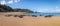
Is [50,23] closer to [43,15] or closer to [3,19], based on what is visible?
[43,15]

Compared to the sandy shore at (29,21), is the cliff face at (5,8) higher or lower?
higher

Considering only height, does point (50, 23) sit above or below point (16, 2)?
below

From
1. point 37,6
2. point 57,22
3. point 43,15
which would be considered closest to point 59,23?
point 57,22

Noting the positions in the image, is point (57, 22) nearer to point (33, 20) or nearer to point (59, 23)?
point (59, 23)

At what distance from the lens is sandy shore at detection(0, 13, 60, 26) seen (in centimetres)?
118

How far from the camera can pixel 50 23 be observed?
3.88 feet

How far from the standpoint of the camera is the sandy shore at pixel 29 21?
3.86 ft

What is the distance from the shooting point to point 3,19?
1.18 meters

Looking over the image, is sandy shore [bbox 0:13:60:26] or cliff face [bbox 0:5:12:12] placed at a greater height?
cliff face [bbox 0:5:12:12]

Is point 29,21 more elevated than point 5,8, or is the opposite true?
point 5,8

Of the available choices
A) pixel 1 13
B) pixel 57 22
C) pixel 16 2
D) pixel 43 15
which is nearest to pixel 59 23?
pixel 57 22

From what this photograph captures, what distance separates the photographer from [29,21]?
3.88ft

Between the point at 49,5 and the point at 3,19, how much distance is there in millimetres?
544

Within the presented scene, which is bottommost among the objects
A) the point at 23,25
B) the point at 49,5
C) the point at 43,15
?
the point at 23,25
